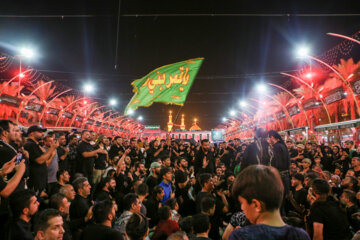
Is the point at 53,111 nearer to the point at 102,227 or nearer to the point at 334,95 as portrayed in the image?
the point at 334,95

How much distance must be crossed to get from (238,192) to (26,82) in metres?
33.9

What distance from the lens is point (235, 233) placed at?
150cm

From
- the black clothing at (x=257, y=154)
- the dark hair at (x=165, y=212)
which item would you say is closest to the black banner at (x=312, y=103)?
the black clothing at (x=257, y=154)

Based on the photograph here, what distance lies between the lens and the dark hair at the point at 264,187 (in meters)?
1.54

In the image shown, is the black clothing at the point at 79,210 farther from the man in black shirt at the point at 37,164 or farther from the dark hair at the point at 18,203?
the dark hair at the point at 18,203

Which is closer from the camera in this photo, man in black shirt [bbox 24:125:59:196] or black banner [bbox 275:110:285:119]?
man in black shirt [bbox 24:125:59:196]

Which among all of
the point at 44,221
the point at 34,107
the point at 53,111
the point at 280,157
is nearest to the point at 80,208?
the point at 44,221

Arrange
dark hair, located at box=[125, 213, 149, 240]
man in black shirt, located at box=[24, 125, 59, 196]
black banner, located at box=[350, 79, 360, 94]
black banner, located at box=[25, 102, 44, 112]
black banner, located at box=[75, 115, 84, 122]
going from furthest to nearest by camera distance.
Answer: black banner, located at box=[75, 115, 84, 122]
black banner, located at box=[25, 102, 44, 112]
black banner, located at box=[350, 79, 360, 94]
man in black shirt, located at box=[24, 125, 59, 196]
dark hair, located at box=[125, 213, 149, 240]

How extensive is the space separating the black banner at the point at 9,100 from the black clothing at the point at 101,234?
26775 millimetres

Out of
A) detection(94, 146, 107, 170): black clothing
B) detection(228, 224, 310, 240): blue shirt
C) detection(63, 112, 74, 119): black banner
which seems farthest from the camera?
detection(63, 112, 74, 119): black banner

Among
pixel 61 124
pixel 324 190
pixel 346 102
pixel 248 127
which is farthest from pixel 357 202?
pixel 248 127

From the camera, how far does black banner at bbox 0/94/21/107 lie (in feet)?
82.9

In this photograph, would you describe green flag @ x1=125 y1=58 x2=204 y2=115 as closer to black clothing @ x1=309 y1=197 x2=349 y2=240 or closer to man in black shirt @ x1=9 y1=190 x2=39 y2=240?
man in black shirt @ x1=9 y1=190 x2=39 y2=240

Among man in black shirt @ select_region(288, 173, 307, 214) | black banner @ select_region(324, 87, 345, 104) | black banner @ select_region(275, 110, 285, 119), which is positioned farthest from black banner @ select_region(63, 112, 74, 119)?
man in black shirt @ select_region(288, 173, 307, 214)
